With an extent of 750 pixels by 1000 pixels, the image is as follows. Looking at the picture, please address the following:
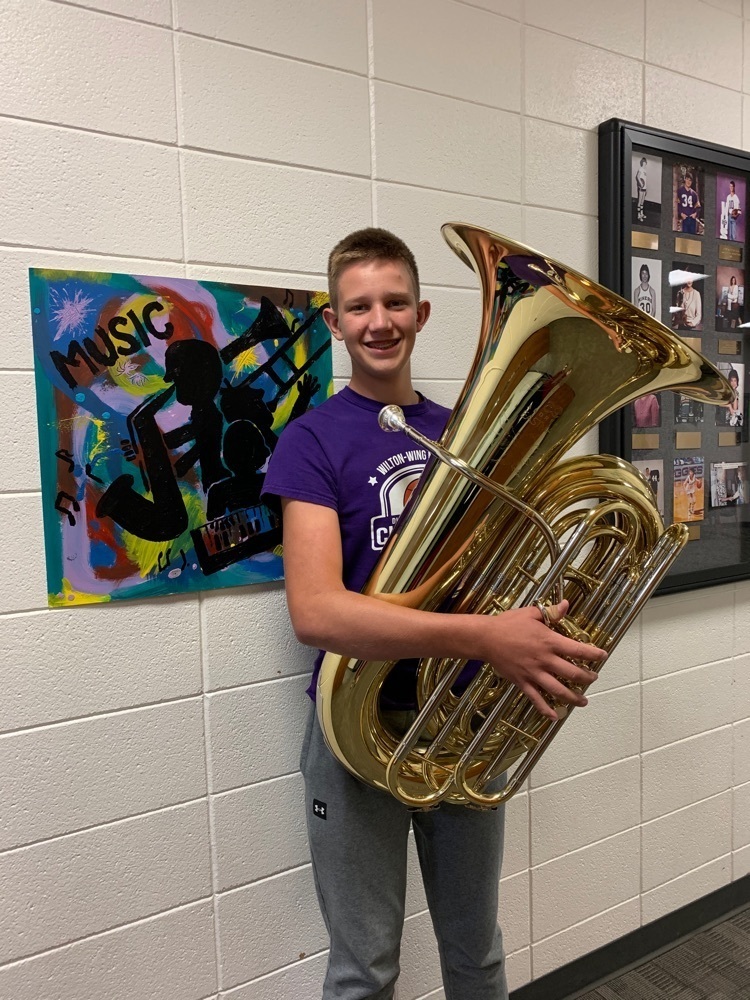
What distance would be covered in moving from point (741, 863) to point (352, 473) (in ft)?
5.42

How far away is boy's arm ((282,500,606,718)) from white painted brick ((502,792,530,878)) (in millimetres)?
682

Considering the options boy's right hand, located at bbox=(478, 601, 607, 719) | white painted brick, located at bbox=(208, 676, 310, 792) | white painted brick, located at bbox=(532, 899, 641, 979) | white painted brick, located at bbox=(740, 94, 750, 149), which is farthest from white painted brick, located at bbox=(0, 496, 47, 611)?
white painted brick, located at bbox=(740, 94, 750, 149)

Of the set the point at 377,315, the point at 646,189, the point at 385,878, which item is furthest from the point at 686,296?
the point at 385,878

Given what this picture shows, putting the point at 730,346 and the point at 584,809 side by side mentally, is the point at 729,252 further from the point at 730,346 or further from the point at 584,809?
the point at 584,809

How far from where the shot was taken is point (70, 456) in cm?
105

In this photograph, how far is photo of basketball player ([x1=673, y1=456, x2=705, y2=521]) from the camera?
1.63m

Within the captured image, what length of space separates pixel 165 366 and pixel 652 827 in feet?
5.16

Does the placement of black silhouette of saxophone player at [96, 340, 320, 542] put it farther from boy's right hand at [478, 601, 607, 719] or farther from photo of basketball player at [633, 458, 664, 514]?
photo of basketball player at [633, 458, 664, 514]

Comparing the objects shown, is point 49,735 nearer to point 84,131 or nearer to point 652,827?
point 84,131

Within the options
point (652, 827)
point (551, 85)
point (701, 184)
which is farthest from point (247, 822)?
point (701, 184)

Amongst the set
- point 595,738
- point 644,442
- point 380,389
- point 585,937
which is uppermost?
point 380,389

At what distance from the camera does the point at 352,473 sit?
1.05 m

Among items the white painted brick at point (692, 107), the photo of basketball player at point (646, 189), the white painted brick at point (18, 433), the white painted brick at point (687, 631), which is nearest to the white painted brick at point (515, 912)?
the white painted brick at point (687, 631)

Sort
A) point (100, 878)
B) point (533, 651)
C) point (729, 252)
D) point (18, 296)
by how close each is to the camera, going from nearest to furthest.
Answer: point (533, 651) → point (18, 296) → point (100, 878) → point (729, 252)
